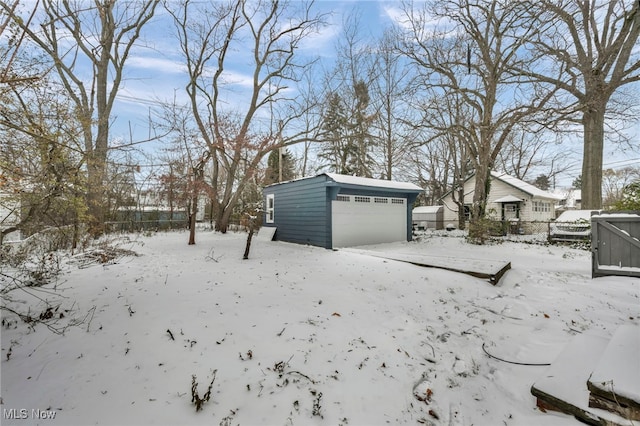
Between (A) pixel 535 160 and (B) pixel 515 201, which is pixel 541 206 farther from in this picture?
(A) pixel 535 160

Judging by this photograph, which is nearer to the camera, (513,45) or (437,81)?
(513,45)

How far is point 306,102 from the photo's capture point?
1641 centimetres

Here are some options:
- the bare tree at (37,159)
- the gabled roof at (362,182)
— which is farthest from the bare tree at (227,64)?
the bare tree at (37,159)

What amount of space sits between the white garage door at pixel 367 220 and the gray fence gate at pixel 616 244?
5892 mm

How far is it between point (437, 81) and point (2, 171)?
557 inches

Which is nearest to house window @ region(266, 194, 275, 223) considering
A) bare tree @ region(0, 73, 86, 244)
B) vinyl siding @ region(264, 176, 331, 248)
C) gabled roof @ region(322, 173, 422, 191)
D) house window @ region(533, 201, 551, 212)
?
vinyl siding @ region(264, 176, 331, 248)

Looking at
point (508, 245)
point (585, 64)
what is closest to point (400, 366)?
point (508, 245)

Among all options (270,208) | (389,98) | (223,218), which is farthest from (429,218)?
(223,218)

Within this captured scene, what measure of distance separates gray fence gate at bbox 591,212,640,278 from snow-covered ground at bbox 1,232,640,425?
241mm

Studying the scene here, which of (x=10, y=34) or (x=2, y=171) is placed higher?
(x=10, y=34)

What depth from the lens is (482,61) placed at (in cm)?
1155

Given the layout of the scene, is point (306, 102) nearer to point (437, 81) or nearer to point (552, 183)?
point (437, 81)

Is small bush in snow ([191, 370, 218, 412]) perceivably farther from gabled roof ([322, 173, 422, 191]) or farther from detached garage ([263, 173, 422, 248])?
gabled roof ([322, 173, 422, 191])

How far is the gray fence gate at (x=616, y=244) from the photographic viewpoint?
5109 mm
